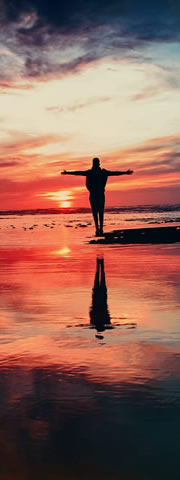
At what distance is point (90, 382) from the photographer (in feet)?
13.3

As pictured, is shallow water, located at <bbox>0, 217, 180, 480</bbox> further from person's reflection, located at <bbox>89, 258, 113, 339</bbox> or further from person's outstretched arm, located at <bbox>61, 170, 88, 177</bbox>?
person's outstretched arm, located at <bbox>61, 170, 88, 177</bbox>

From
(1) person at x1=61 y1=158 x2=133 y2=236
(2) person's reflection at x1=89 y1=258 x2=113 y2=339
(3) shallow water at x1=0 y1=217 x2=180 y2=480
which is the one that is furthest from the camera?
(1) person at x1=61 y1=158 x2=133 y2=236

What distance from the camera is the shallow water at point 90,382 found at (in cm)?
292

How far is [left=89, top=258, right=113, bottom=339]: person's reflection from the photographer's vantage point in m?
6.06

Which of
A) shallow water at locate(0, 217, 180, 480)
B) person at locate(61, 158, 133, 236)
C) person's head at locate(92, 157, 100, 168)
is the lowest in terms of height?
shallow water at locate(0, 217, 180, 480)

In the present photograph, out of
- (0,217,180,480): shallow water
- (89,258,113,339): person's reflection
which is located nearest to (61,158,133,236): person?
(89,258,113,339): person's reflection

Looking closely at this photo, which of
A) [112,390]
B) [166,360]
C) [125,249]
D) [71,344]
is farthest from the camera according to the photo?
[125,249]

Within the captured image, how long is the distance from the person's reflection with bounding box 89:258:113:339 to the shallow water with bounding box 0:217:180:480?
0.01 m

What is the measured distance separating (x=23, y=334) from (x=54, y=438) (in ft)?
8.46

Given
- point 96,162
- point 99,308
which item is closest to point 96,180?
point 96,162

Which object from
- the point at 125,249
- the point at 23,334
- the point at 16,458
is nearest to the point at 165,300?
the point at 23,334

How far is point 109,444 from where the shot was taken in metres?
3.08

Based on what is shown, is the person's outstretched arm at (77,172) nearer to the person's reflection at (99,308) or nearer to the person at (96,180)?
the person at (96,180)

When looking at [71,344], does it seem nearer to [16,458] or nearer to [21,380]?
[21,380]
